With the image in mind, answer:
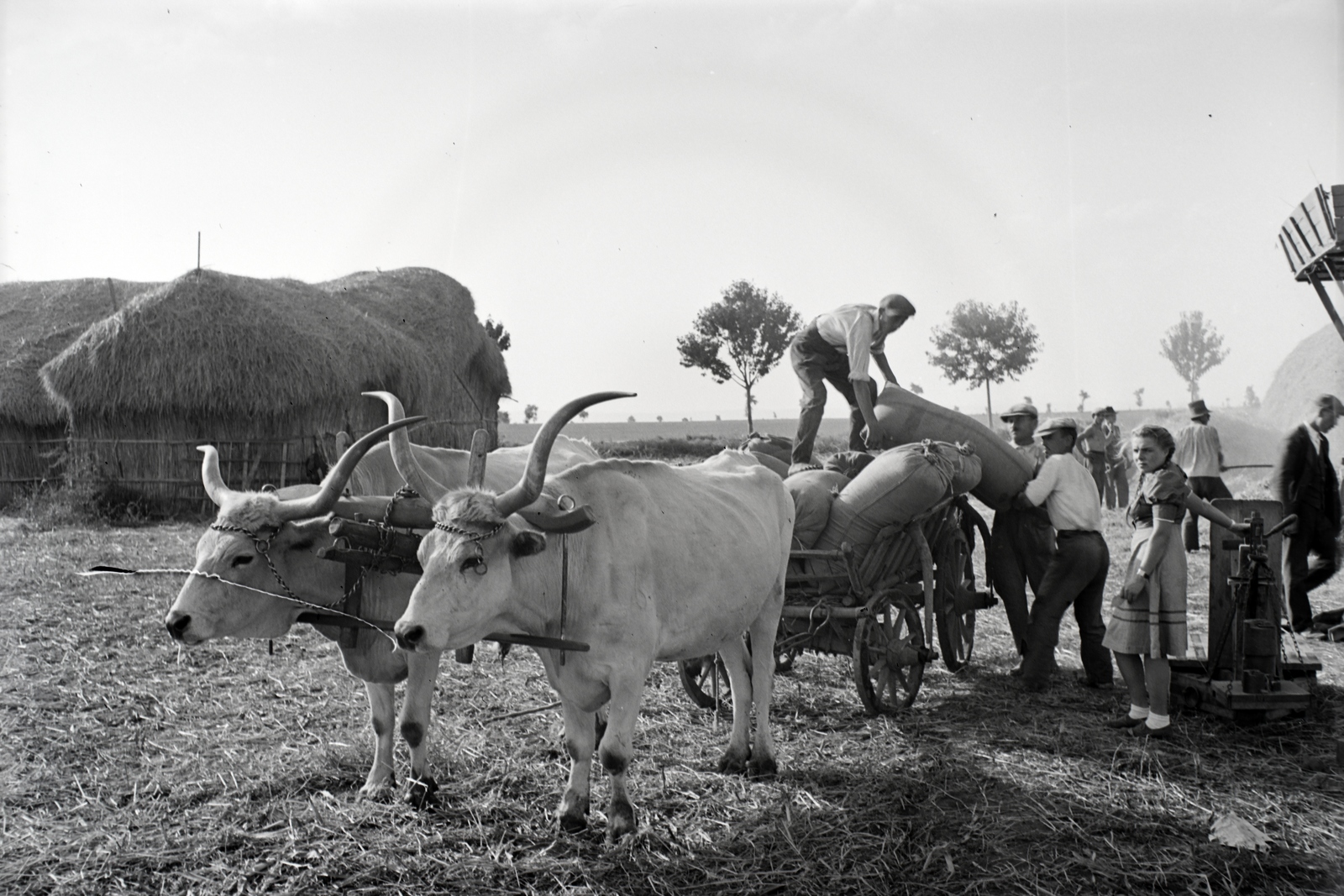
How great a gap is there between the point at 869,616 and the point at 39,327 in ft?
77.2

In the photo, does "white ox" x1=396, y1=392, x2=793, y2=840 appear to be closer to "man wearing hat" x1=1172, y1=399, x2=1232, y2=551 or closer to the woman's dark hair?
the woman's dark hair

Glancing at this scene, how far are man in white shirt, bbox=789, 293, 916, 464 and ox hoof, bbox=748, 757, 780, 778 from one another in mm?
3029

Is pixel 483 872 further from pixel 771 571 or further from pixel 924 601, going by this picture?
pixel 924 601

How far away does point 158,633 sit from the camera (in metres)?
8.33

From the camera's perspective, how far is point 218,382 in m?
17.6

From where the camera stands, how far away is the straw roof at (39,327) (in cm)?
1955

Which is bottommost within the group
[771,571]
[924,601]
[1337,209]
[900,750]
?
[900,750]

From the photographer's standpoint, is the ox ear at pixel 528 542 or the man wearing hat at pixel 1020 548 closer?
the ox ear at pixel 528 542

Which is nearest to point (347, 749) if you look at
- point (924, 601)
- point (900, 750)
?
point (900, 750)

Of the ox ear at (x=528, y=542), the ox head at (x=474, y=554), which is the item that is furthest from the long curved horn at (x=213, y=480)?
the ox ear at (x=528, y=542)

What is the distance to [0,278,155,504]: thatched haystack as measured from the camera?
19547 millimetres

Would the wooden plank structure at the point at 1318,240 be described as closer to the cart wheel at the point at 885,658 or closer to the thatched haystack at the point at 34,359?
the cart wheel at the point at 885,658

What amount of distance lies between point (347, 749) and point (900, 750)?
10.6ft

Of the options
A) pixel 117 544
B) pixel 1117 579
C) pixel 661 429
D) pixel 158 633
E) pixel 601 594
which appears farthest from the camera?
pixel 661 429
